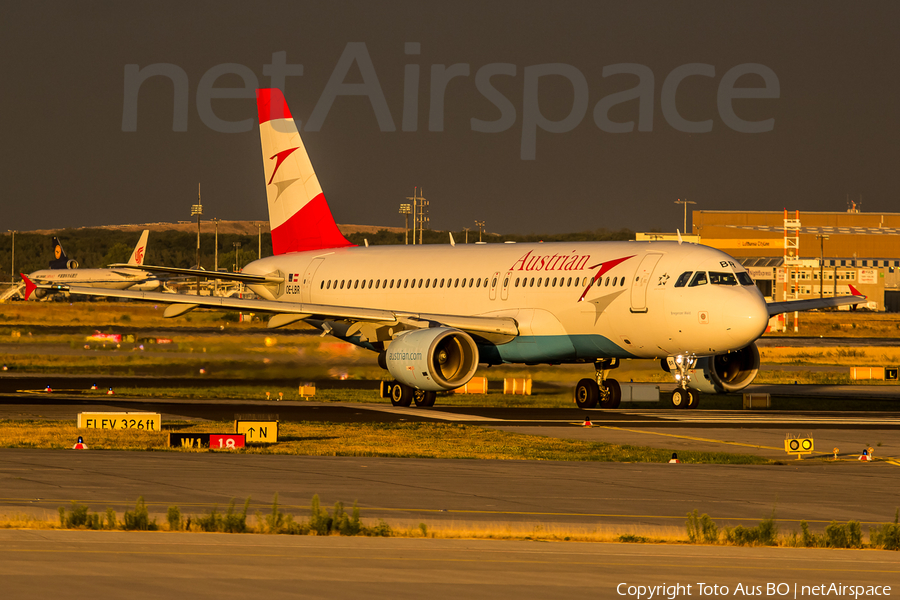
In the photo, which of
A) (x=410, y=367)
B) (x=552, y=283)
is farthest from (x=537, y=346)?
(x=410, y=367)

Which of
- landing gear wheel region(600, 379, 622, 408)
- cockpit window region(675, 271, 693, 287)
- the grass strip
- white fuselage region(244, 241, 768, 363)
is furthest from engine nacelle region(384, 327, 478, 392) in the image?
cockpit window region(675, 271, 693, 287)

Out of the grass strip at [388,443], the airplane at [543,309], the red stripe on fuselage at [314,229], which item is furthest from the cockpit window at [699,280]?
the red stripe on fuselage at [314,229]

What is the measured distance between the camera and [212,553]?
12.6 metres

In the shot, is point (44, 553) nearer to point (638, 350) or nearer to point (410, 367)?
point (410, 367)

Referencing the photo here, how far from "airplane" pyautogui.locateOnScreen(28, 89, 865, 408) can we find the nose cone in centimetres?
4

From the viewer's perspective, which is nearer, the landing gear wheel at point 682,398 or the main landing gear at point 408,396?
the landing gear wheel at point 682,398

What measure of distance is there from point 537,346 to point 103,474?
19.6 metres

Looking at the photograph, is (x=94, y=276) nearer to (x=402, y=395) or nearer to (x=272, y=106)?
(x=272, y=106)

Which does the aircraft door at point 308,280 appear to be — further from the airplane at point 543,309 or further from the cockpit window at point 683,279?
the cockpit window at point 683,279

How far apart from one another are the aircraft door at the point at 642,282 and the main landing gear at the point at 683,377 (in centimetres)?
200

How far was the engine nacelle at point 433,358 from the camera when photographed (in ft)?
113

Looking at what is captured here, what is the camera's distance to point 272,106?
48.2 m

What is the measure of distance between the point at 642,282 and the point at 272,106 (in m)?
20.0

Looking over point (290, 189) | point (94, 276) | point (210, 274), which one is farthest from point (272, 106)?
point (94, 276)
